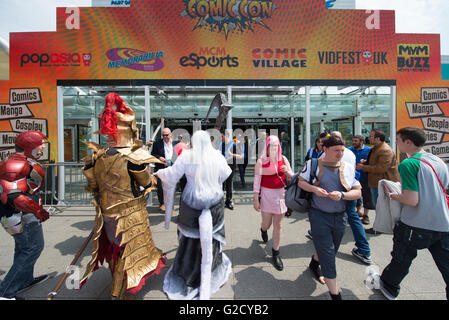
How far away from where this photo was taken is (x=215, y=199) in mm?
2330

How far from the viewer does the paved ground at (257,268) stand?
2.61 metres

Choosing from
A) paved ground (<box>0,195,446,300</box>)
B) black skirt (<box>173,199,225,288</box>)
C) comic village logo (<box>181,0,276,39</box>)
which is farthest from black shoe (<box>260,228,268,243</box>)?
comic village logo (<box>181,0,276,39</box>)

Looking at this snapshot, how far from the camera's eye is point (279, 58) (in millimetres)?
6402

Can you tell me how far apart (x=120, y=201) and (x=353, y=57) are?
7201 millimetres

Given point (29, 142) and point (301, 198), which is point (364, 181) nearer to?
point (301, 198)

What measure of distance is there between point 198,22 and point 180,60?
120 cm

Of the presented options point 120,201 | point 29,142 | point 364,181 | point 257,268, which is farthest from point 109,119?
point 364,181

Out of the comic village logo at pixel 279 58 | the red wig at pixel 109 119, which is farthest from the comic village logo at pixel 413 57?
the red wig at pixel 109 119

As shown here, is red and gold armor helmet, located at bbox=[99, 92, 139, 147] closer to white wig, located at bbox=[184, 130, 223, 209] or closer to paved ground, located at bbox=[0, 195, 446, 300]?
white wig, located at bbox=[184, 130, 223, 209]

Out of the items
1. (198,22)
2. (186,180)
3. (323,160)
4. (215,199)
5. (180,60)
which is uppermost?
(198,22)

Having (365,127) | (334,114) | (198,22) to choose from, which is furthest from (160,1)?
(365,127)

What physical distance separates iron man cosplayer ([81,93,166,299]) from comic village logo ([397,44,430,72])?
7.71 m

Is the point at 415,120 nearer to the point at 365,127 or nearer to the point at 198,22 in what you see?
the point at 365,127

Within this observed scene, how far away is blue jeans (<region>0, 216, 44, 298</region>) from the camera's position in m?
2.47
